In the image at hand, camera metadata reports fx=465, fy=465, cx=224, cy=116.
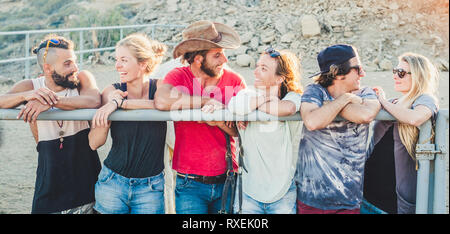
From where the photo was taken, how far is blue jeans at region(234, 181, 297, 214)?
2758mm

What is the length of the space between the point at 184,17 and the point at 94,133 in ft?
71.4

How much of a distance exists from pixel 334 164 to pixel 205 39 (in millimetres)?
1318

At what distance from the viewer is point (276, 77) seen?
9.69ft

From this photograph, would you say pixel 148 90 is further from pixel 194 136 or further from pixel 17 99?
pixel 17 99

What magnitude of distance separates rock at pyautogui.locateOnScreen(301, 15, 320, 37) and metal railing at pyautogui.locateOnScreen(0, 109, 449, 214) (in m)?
17.5

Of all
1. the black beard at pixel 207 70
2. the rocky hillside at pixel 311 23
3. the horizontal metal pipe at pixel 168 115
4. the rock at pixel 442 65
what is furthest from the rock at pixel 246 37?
the horizontal metal pipe at pixel 168 115

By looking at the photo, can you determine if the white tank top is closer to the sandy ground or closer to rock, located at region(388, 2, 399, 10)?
the sandy ground

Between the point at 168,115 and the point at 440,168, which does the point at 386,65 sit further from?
the point at 168,115

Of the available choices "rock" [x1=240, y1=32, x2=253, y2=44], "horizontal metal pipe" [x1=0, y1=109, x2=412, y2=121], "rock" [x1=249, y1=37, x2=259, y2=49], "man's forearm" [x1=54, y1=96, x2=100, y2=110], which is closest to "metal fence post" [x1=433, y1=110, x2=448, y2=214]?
"horizontal metal pipe" [x1=0, y1=109, x2=412, y2=121]

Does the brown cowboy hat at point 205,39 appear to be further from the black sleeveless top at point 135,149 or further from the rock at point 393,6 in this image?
the rock at point 393,6

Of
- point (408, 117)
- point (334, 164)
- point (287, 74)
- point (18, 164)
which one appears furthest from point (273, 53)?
point (18, 164)

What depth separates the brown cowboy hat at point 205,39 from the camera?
3.35m

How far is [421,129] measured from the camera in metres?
2.71
